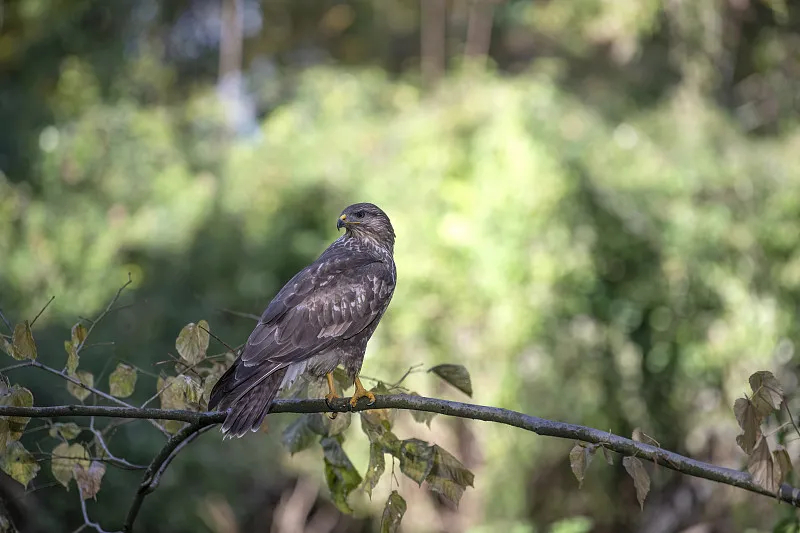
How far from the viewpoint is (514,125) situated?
6855mm

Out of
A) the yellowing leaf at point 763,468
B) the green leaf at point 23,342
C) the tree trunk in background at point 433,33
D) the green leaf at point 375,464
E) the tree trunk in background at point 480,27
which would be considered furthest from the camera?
the tree trunk in background at point 480,27

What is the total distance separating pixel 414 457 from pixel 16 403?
3.87 feet

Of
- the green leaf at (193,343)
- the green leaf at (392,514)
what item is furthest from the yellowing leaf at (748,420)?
the green leaf at (193,343)

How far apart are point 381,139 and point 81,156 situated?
2.76 metres

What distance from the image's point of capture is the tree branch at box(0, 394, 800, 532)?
7.66 ft

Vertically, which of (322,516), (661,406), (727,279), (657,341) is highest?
(727,279)

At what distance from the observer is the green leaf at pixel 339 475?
10.0 ft

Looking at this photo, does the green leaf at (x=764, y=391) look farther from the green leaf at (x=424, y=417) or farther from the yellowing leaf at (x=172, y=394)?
the yellowing leaf at (x=172, y=394)

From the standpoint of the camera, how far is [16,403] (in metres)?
2.61

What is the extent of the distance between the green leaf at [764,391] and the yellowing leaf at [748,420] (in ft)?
0.05

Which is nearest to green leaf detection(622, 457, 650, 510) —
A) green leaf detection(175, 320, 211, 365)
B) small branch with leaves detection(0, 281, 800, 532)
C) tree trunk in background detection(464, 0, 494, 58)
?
small branch with leaves detection(0, 281, 800, 532)

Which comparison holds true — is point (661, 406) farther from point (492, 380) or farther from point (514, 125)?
point (514, 125)

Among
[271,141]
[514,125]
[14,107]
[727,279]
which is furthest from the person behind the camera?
[14,107]

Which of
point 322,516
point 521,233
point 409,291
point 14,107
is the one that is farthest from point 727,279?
point 14,107
